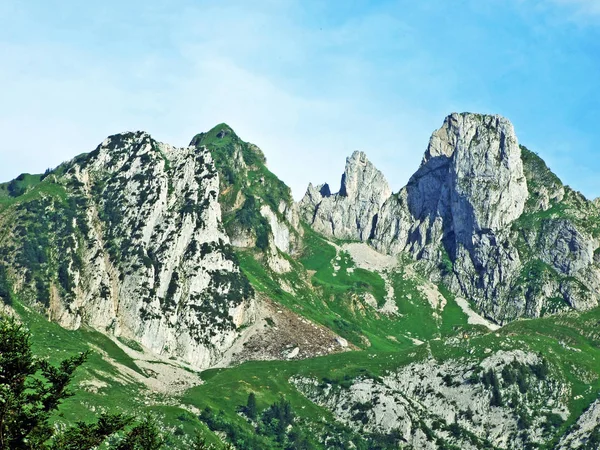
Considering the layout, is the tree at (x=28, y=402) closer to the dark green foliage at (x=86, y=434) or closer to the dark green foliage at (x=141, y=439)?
the dark green foliage at (x=86, y=434)

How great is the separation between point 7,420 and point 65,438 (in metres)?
6.03

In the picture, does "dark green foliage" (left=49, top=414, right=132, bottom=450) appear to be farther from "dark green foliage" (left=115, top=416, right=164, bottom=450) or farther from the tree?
"dark green foliage" (left=115, top=416, right=164, bottom=450)

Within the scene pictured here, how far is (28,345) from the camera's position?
47531 millimetres

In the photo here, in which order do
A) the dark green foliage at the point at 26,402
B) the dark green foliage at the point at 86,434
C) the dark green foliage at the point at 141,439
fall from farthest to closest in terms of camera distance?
the dark green foliage at the point at 141,439 < the dark green foliage at the point at 86,434 < the dark green foliage at the point at 26,402

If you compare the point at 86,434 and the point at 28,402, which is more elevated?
the point at 28,402

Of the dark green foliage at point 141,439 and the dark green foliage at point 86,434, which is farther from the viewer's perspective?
the dark green foliage at point 141,439

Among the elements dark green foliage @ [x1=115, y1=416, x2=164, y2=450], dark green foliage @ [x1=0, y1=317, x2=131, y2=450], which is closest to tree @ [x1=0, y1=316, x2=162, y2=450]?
dark green foliage @ [x1=0, y1=317, x2=131, y2=450]

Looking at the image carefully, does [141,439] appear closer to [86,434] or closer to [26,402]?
[86,434]

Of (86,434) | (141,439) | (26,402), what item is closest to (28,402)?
(26,402)

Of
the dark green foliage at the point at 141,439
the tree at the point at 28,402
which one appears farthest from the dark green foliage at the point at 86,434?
the dark green foliage at the point at 141,439

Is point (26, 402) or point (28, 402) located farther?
point (28, 402)

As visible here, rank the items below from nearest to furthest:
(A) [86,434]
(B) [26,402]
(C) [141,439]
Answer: (B) [26,402], (A) [86,434], (C) [141,439]

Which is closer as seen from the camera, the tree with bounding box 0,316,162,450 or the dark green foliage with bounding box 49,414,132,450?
the tree with bounding box 0,316,162,450

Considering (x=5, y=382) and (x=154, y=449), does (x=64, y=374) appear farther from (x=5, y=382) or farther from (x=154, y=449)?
(x=154, y=449)
